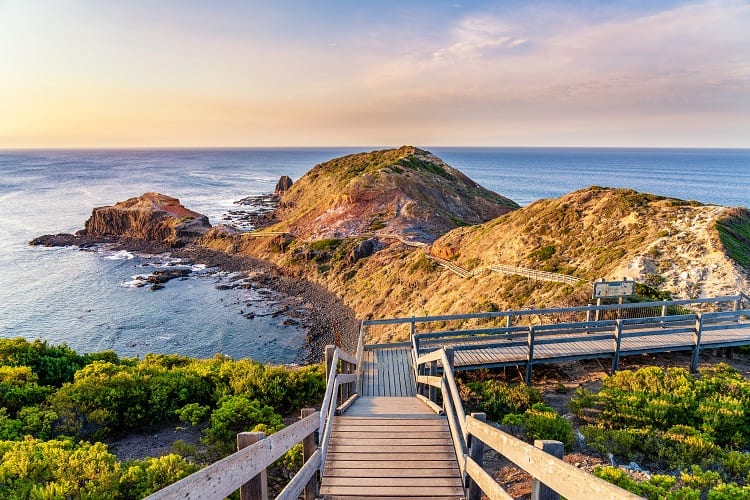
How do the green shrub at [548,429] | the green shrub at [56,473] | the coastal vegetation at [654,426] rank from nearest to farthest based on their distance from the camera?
the green shrub at [56,473], the coastal vegetation at [654,426], the green shrub at [548,429]

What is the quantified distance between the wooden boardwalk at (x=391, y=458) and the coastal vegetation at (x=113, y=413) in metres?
1.13

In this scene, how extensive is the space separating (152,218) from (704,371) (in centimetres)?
6802

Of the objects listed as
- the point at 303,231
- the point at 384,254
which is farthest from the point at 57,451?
the point at 303,231

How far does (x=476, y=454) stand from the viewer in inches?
187

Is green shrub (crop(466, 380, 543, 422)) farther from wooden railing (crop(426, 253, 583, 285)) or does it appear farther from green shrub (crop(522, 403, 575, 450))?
wooden railing (crop(426, 253, 583, 285))

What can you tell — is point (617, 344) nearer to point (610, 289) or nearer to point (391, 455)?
point (610, 289)

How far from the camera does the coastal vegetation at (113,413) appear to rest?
5.65 meters

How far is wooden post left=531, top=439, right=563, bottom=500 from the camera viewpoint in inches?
117

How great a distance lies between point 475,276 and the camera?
2767 cm

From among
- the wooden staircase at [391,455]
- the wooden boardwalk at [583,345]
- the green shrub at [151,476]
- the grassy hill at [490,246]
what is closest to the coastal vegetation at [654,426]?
the wooden boardwalk at [583,345]

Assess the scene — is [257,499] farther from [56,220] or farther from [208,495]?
[56,220]

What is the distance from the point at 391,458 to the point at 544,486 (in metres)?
3.13

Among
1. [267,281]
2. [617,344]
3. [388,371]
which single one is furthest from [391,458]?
[267,281]

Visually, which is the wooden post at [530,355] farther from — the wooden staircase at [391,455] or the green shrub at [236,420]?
the green shrub at [236,420]
